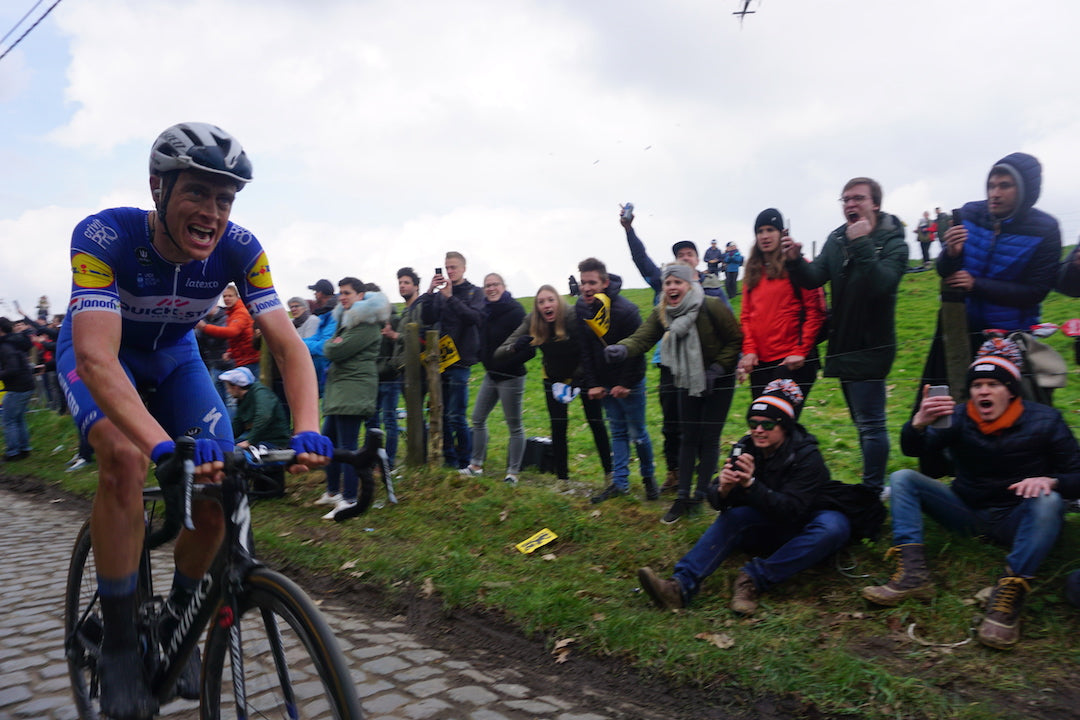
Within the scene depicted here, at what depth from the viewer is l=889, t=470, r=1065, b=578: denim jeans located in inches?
170

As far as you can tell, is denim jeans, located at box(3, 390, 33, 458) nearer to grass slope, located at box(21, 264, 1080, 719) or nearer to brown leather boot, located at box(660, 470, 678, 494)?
grass slope, located at box(21, 264, 1080, 719)

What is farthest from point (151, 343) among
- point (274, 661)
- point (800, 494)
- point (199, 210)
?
point (800, 494)

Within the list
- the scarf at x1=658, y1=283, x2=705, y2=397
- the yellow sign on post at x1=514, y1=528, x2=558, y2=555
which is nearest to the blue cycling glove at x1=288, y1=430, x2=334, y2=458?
the yellow sign on post at x1=514, y1=528, x2=558, y2=555

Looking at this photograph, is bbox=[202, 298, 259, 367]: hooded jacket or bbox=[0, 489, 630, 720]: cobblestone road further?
bbox=[202, 298, 259, 367]: hooded jacket

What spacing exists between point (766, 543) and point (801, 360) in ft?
5.20

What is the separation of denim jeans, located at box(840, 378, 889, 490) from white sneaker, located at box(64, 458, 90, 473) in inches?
447

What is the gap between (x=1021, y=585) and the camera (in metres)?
4.25

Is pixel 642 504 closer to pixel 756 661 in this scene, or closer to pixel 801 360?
pixel 801 360

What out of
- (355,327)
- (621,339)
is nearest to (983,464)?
(621,339)

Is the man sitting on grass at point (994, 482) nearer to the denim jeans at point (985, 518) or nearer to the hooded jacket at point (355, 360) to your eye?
the denim jeans at point (985, 518)

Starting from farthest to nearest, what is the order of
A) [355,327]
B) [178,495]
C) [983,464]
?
[355,327] < [983,464] < [178,495]

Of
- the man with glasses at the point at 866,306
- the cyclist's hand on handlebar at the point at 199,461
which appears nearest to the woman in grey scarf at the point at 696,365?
the man with glasses at the point at 866,306

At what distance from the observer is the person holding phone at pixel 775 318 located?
246 inches

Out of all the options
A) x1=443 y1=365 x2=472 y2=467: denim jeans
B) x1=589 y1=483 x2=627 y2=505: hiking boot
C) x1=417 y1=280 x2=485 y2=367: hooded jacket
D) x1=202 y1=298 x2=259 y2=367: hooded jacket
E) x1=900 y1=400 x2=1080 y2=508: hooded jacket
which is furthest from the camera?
x1=202 y1=298 x2=259 y2=367: hooded jacket
